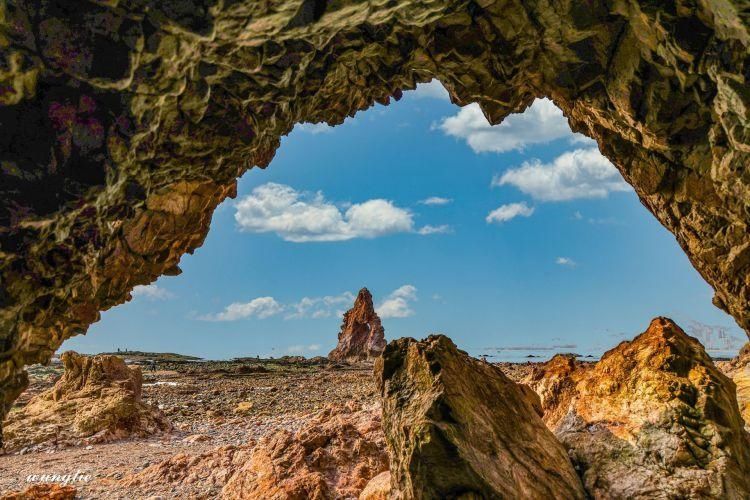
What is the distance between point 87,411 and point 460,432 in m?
14.4

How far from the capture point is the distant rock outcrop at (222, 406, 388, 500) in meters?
6.49

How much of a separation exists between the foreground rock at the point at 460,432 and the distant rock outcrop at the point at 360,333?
132ft

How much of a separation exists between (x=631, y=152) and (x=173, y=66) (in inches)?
337

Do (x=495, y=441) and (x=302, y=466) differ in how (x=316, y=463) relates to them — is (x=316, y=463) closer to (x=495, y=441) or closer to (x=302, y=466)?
(x=302, y=466)

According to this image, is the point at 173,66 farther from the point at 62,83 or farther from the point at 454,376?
the point at 454,376

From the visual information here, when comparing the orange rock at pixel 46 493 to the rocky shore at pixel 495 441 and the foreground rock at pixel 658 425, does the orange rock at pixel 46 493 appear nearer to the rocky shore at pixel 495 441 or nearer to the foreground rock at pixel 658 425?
the rocky shore at pixel 495 441

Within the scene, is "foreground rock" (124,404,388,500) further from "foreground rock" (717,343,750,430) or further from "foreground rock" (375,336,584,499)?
"foreground rock" (717,343,750,430)

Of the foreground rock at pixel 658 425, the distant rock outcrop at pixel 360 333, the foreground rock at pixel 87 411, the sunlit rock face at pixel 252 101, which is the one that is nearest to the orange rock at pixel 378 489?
the foreground rock at pixel 658 425

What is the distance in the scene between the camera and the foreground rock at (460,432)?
4.50 m

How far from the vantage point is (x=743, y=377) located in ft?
35.3

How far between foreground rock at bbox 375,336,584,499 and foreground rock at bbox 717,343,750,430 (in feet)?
17.7

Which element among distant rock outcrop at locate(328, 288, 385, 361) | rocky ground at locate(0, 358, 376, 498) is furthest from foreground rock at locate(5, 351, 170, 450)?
distant rock outcrop at locate(328, 288, 385, 361)

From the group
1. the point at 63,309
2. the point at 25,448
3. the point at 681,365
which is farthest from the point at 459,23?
the point at 25,448

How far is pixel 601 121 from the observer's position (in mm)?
8797
